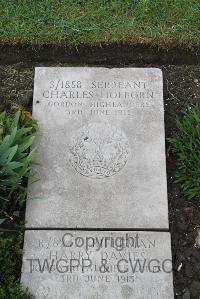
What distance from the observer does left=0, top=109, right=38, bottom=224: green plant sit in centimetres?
336

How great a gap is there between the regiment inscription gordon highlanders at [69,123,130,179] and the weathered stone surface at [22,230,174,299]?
17.3 inches

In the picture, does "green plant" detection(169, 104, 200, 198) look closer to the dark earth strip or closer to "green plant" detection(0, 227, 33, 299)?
the dark earth strip

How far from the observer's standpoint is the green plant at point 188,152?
12.2ft

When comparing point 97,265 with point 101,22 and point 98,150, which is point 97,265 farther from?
point 101,22

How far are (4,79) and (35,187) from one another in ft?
3.74

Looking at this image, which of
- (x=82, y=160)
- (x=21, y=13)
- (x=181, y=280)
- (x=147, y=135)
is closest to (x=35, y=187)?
(x=82, y=160)

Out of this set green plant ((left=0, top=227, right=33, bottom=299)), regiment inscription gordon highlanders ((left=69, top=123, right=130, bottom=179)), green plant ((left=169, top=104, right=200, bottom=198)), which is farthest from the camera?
green plant ((left=169, top=104, right=200, bottom=198))

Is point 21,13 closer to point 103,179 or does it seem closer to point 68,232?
point 103,179

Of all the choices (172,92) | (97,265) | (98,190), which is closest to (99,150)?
(98,190)

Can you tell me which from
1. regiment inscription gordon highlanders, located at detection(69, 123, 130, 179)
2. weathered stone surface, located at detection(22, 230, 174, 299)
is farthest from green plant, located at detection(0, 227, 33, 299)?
regiment inscription gordon highlanders, located at detection(69, 123, 130, 179)

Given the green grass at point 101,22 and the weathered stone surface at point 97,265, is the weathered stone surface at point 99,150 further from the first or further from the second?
the green grass at point 101,22

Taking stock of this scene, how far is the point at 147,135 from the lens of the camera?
3.71 metres

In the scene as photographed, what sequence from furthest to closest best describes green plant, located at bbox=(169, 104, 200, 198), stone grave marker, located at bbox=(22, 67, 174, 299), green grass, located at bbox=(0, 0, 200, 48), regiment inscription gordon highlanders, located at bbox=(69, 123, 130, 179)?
green grass, located at bbox=(0, 0, 200, 48) → green plant, located at bbox=(169, 104, 200, 198) → regiment inscription gordon highlanders, located at bbox=(69, 123, 130, 179) → stone grave marker, located at bbox=(22, 67, 174, 299)

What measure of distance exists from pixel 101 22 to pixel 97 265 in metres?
2.16
